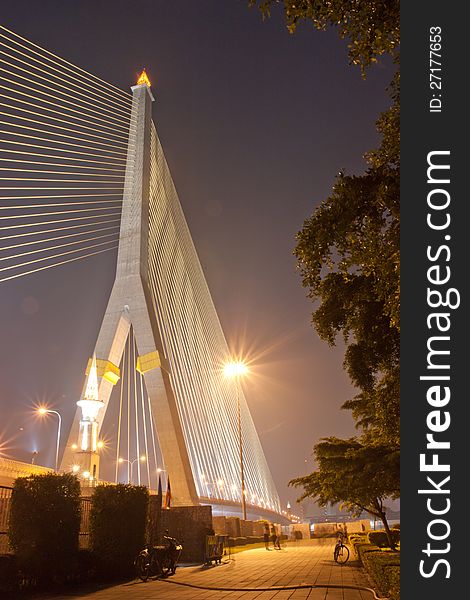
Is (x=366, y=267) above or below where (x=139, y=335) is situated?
below

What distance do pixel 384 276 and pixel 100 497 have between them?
1008cm

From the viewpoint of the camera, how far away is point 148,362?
940 inches

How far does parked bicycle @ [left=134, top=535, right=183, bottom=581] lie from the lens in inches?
485

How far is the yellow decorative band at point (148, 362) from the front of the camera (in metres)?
23.7

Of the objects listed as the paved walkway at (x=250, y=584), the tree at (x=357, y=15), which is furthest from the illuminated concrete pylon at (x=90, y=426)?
the tree at (x=357, y=15)

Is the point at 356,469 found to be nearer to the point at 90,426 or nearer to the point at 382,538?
the point at 382,538

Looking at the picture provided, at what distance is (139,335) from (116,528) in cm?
1184

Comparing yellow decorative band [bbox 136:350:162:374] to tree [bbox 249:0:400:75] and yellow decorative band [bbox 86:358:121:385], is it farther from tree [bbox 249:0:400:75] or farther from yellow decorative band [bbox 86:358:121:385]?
tree [bbox 249:0:400:75]

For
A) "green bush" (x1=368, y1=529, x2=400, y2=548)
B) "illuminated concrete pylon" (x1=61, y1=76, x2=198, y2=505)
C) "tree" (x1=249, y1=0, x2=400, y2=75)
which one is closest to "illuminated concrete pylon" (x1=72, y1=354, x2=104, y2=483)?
"illuminated concrete pylon" (x1=61, y1=76, x2=198, y2=505)

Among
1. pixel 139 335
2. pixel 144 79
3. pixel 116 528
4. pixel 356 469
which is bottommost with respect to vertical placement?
pixel 116 528

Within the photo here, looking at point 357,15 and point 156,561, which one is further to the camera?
point 156,561

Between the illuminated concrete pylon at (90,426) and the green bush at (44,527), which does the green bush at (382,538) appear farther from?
the illuminated concrete pylon at (90,426)

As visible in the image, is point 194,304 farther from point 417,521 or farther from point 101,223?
point 417,521

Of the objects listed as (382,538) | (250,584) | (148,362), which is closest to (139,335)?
(148,362)
